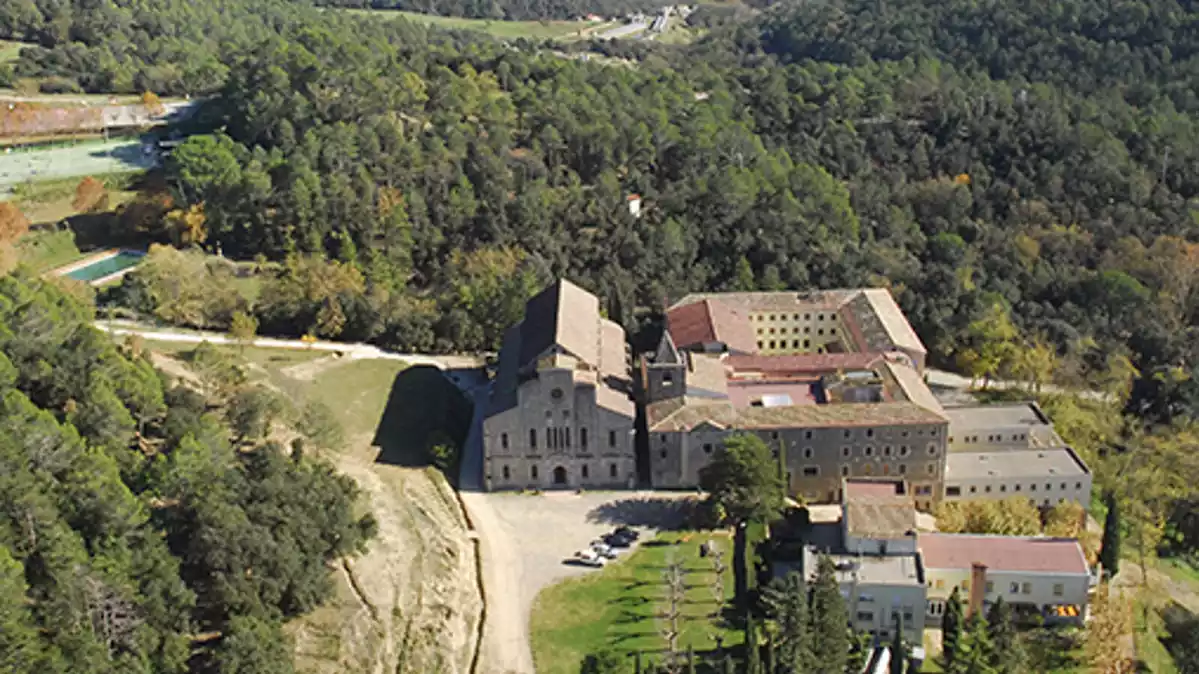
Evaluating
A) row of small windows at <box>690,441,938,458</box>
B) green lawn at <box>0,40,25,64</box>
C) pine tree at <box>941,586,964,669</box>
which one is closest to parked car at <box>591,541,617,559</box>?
row of small windows at <box>690,441,938,458</box>

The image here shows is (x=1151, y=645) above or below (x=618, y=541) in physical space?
below

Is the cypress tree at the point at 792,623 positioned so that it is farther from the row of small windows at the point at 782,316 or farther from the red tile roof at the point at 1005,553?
the row of small windows at the point at 782,316

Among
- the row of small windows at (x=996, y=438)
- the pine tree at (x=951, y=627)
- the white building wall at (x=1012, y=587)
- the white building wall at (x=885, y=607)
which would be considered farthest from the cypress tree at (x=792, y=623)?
the row of small windows at (x=996, y=438)

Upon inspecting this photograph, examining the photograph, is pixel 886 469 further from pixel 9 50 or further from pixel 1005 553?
pixel 9 50

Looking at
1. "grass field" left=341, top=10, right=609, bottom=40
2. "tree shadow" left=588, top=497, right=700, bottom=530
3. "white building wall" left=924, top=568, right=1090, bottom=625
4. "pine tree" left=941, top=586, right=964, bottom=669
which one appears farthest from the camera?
"grass field" left=341, top=10, right=609, bottom=40

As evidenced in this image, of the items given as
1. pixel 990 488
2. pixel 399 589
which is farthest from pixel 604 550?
pixel 990 488

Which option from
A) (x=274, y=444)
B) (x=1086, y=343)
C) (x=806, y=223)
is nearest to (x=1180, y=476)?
(x=1086, y=343)

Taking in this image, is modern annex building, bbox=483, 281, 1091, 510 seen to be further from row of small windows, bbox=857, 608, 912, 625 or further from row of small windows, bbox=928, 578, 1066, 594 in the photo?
row of small windows, bbox=857, 608, 912, 625
